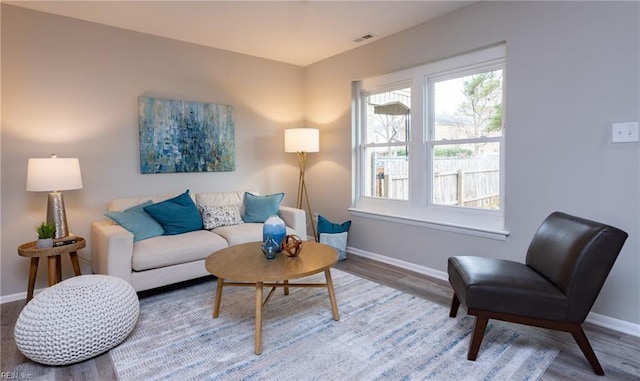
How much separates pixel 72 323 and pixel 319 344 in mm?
1426

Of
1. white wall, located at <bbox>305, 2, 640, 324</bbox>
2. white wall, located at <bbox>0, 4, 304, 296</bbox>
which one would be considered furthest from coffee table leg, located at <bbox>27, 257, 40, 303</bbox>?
white wall, located at <bbox>305, 2, 640, 324</bbox>

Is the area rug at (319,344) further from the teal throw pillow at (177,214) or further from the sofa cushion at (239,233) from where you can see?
the teal throw pillow at (177,214)

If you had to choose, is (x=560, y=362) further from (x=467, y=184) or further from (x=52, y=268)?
(x=52, y=268)

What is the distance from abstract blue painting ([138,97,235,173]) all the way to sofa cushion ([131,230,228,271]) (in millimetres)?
932

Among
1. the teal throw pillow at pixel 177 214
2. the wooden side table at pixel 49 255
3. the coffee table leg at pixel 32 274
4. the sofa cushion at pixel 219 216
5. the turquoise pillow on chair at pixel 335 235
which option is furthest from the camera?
the turquoise pillow on chair at pixel 335 235

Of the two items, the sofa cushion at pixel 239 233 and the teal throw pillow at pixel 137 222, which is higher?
the teal throw pillow at pixel 137 222

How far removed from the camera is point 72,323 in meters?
1.93

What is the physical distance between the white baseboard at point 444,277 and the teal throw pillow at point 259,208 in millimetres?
1124

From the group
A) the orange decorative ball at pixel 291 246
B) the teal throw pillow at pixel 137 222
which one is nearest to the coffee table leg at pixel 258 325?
the orange decorative ball at pixel 291 246

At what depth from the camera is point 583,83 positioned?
7.89 feet

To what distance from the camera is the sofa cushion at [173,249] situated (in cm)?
282

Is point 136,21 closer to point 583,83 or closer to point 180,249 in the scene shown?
A: point 180,249

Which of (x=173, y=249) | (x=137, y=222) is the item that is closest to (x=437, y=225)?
(x=173, y=249)

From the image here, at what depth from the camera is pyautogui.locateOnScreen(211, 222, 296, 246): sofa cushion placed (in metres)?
3.33
